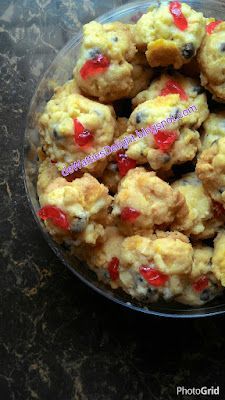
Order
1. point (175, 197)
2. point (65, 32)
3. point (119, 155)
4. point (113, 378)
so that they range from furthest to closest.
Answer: point (65, 32), point (113, 378), point (119, 155), point (175, 197)

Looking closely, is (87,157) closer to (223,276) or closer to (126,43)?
(126,43)

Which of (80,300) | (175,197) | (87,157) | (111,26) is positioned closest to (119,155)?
(87,157)

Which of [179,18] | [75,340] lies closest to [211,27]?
[179,18]

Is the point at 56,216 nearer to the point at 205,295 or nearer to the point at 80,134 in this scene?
the point at 80,134

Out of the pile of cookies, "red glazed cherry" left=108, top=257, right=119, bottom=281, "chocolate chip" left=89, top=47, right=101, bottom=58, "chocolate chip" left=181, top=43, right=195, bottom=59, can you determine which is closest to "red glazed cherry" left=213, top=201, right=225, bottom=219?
the pile of cookies

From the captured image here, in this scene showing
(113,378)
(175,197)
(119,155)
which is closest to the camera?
(175,197)

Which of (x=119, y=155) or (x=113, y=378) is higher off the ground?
(x=119, y=155)
